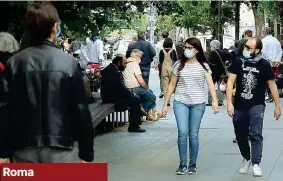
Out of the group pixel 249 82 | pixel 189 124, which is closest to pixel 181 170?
pixel 189 124

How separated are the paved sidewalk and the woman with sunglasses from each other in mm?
342

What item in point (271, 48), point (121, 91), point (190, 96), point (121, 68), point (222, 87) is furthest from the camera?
point (271, 48)

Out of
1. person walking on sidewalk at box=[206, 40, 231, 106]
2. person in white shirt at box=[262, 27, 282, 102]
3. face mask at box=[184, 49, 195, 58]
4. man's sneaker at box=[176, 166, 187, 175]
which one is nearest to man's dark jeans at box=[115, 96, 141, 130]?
person walking on sidewalk at box=[206, 40, 231, 106]

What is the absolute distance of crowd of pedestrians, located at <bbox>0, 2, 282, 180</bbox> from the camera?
4367 mm

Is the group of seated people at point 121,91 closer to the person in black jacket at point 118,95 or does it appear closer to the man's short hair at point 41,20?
the person in black jacket at point 118,95

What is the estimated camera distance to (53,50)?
14.6 feet

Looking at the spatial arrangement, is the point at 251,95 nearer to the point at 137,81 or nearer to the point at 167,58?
the point at 137,81

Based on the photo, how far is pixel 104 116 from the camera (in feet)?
38.4

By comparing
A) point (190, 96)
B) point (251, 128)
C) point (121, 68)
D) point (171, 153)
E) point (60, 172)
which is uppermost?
point (60, 172)

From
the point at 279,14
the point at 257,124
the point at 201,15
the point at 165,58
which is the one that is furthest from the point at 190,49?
the point at 201,15

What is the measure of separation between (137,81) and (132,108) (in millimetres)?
963

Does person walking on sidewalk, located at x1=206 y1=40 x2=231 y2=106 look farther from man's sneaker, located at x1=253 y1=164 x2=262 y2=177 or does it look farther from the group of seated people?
man's sneaker, located at x1=253 y1=164 x2=262 y2=177

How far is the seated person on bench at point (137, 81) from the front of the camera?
13672 mm

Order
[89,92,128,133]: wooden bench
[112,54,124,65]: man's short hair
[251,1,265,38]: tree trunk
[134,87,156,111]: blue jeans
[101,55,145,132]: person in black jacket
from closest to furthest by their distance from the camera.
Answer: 1. [89,92,128,133]: wooden bench
2. [101,55,145,132]: person in black jacket
3. [112,54,124,65]: man's short hair
4. [134,87,156,111]: blue jeans
5. [251,1,265,38]: tree trunk
